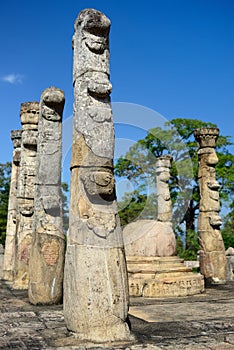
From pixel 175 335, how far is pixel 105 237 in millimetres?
1347

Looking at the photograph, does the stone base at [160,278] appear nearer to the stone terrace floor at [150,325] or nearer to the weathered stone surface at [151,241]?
the weathered stone surface at [151,241]

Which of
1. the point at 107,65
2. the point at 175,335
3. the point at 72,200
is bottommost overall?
the point at 175,335

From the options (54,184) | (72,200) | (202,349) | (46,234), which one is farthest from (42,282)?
(202,349)

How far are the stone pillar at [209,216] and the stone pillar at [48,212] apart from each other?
221 inches

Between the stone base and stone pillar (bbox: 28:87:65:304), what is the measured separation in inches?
75.5

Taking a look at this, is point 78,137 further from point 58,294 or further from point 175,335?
point 58,294

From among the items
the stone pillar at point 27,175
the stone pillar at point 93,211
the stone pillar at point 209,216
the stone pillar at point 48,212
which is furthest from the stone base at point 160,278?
the stone pillar at point 93,211

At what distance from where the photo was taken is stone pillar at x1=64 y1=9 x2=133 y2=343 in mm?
4062

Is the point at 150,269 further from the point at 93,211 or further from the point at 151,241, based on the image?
the point at 93,211

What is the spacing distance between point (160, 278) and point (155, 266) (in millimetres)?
358

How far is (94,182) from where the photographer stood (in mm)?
4305

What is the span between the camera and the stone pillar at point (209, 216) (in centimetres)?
1152

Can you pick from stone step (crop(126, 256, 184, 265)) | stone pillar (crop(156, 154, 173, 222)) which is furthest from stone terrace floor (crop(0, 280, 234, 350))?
stone pillar (crop(156, 154, 173, 222))

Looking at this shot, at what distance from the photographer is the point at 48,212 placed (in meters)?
7.50
